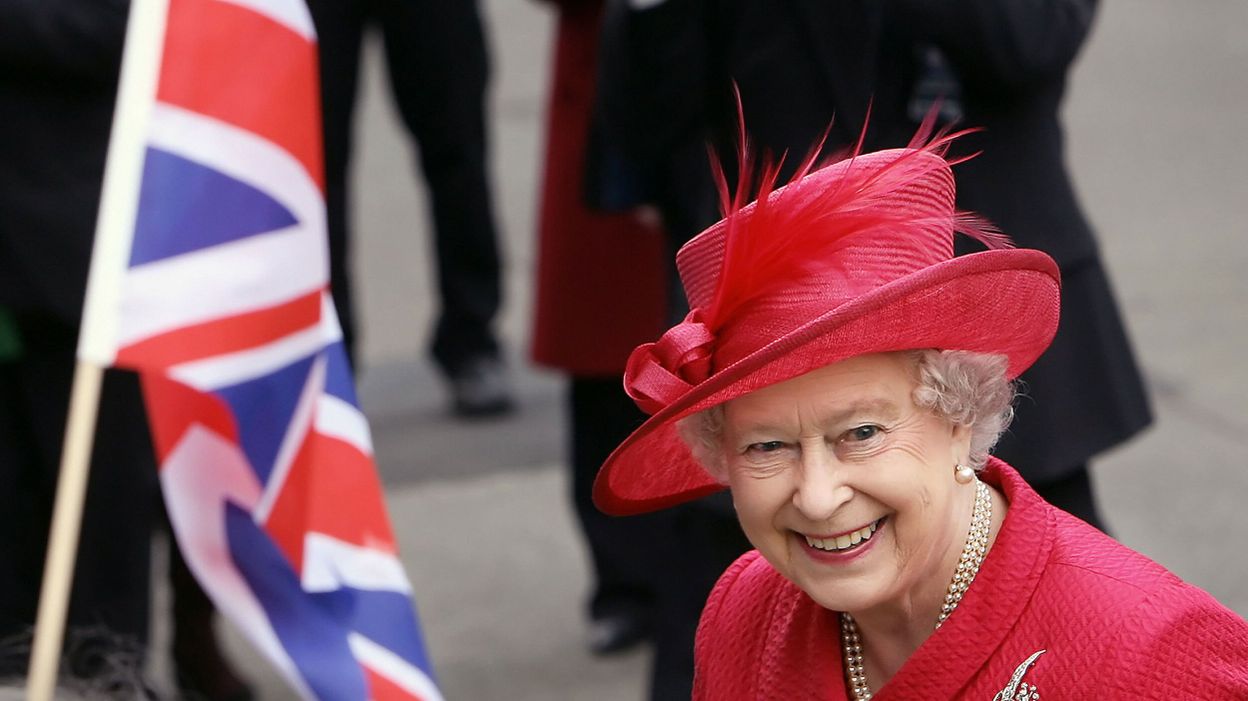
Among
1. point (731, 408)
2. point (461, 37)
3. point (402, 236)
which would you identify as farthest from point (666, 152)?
point (402, 236)

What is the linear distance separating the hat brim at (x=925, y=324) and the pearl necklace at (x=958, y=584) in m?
0.14

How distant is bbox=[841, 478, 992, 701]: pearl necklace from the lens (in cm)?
190

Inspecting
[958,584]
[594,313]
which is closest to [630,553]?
[594,313]

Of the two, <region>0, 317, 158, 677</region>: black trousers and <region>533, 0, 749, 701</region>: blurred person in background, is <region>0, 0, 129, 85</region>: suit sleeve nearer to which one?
<region>0, 317, 158, 677</region>: black trousers

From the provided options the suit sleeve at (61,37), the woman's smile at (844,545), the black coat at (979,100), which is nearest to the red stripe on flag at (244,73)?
the suit sleeve at (61,37)

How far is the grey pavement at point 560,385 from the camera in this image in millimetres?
4676

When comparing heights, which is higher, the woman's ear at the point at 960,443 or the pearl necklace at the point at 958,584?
the woman's ear at the point at 960,443

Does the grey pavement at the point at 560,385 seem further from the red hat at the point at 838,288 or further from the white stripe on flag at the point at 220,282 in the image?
the red hat at the point at 838,288

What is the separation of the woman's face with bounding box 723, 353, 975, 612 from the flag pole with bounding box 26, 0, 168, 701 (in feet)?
3.06

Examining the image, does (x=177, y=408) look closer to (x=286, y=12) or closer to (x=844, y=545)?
(x=286, y=12)

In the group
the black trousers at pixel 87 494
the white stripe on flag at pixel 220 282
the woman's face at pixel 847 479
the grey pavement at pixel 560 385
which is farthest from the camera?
the grey pavement at pixel 560 385

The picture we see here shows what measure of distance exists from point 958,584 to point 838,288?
0.34 meters

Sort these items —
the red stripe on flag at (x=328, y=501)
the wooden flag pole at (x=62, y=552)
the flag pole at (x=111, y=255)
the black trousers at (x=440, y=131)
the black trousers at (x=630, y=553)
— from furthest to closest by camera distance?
the black trousers at (x=440, y=131) → the black trousers at (x=630, y=553) → the red stripe on flag at (x=328, y=501) → the flag pole at (x=111, y=255) → the wooden flag pole at (x=62, y=552)

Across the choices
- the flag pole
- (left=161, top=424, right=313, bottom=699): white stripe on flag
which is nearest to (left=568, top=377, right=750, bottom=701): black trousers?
(left=161, top=424, right=313, bottom=699): white stripe on flag
